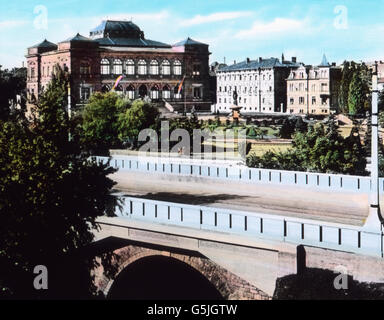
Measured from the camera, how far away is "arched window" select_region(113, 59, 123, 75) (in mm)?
109500

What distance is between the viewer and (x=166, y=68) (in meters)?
114

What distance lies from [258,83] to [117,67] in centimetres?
3116

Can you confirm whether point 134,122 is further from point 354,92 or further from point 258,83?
point 258,83

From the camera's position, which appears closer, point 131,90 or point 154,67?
point 131,90

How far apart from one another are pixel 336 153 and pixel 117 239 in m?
17.9

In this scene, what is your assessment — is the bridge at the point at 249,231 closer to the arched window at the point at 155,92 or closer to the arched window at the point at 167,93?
the arched window at the point at 155,92

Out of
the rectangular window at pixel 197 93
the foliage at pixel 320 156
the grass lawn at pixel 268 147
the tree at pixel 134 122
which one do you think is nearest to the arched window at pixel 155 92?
the rectangular window at pixel 197 93

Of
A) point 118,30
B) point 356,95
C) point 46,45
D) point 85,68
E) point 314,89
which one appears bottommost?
point 356,95

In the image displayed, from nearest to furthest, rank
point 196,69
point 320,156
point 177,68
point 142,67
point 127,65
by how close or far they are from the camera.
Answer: point 320,156 → point 127,65 → point 142,67 → point 177,68 → point 196,69

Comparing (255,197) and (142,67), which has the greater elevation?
(142,67)

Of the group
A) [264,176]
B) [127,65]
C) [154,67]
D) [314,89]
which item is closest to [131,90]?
[127,65]

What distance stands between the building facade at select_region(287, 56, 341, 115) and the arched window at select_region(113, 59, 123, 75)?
32579 mm

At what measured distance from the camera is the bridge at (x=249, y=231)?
818 inches

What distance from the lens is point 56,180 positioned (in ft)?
84.0
